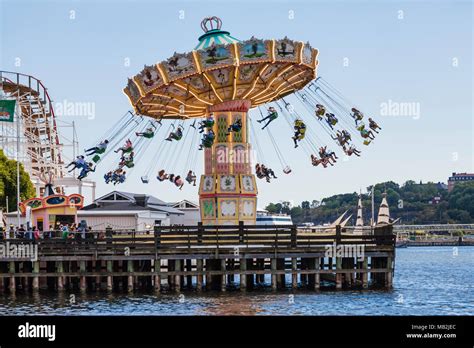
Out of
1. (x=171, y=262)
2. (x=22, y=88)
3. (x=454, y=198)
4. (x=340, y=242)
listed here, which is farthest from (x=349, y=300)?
(x=454, y=198)

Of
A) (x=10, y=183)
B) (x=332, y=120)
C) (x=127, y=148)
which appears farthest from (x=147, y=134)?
(x=10, y=183)

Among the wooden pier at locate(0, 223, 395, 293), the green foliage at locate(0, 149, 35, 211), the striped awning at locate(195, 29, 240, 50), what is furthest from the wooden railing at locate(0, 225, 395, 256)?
the green foliage at locate(0, 149, 35, 211)

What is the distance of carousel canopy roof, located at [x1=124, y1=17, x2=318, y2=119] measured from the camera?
132 ft

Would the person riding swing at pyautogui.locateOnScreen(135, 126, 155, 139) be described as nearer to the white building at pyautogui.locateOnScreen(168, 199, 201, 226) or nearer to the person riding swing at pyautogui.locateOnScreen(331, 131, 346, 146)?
the person riding swing at pyautogui.locateOnScreen(331, 131, 346, 146)

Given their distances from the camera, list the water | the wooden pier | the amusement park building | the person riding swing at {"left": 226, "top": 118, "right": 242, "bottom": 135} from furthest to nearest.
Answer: the amusement park building
the person riding swing at {"left": 226, "top": 118, "right": 242, "bottom": 135}
the wooden pier
the water

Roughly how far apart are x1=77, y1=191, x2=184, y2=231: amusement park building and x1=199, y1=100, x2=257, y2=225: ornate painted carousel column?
11.9 m

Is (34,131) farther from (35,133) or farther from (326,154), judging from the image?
(326,154)

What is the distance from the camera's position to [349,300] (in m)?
33.0

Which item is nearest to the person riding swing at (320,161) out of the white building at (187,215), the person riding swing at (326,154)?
the person riding swing at (326,154)

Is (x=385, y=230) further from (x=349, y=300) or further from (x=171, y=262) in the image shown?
(x=171, y=262)

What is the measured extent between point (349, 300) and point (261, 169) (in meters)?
12.6

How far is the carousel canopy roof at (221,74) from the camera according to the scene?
40.3m

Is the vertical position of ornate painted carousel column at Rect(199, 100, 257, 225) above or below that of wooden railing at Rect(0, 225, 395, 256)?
above

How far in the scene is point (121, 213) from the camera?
2280 inches
